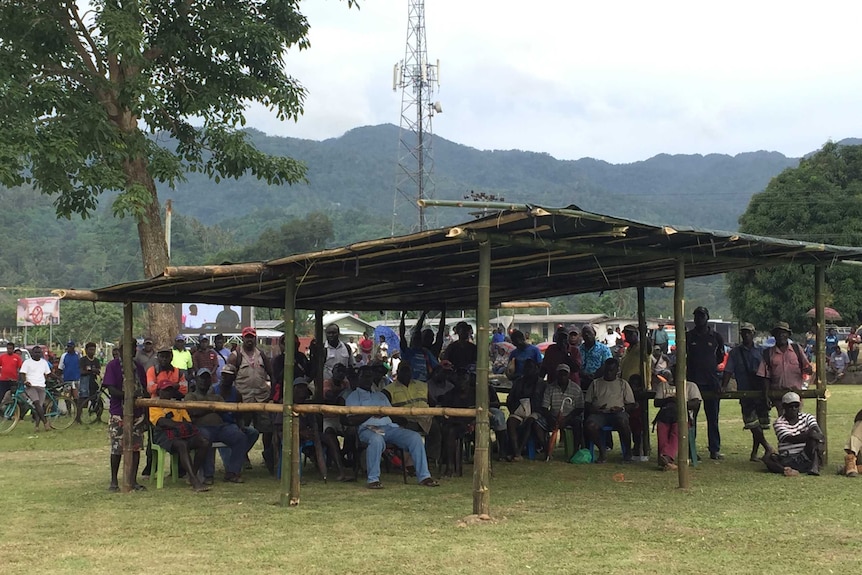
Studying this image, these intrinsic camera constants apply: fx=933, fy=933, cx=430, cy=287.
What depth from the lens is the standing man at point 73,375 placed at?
1747cm

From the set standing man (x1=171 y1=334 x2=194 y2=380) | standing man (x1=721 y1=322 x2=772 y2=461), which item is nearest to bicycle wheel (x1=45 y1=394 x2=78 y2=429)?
standing man (x1=171 y1=334 x2=194 y2=380)

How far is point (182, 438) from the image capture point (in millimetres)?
10234

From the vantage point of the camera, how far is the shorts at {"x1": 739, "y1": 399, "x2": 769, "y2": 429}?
11383 millimetres

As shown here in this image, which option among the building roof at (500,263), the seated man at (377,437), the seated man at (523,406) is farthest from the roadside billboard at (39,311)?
the seated man at (377,437)

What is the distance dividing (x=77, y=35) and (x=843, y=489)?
43.2 ft

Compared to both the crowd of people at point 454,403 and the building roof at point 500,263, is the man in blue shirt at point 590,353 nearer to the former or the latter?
the crowd of people at point 454,403

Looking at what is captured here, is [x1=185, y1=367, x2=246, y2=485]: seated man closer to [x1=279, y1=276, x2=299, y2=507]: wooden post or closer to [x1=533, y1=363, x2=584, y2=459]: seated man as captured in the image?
[x1=279, y1=276, x2=299, y2=507]: wooden post

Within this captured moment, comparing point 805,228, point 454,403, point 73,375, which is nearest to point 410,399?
point 454,403

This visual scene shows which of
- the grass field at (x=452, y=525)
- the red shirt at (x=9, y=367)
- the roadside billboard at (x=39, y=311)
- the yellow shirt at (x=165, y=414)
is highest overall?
the roadside billboard at (x=39, y=311)

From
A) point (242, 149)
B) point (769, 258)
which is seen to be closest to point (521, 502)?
point (769, 258)

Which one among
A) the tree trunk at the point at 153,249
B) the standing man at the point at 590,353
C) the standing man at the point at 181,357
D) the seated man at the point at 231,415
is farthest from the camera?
the standing man at the point at 181,357

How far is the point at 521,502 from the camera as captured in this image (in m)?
8.90

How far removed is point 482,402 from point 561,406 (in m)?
4.00

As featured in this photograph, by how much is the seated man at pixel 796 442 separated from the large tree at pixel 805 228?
27.2 metres
